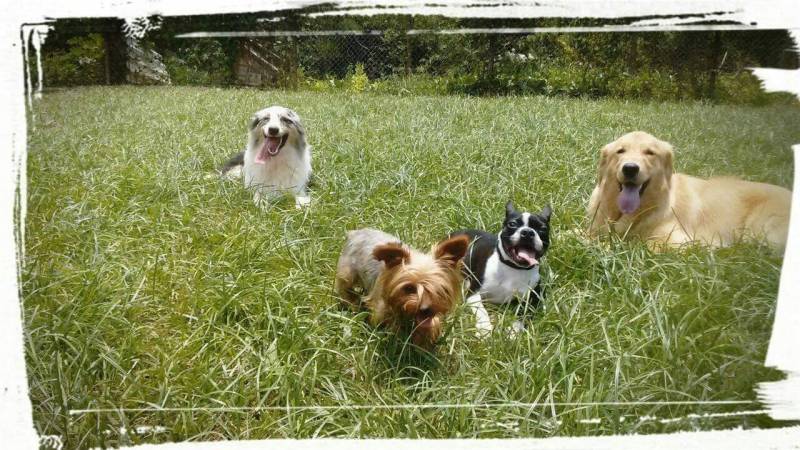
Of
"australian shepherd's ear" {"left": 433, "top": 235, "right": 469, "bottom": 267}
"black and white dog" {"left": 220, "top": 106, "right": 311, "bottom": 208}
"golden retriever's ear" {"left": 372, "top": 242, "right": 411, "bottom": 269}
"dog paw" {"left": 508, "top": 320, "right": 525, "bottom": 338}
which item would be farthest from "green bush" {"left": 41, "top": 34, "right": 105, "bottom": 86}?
"dog paw" {"left": 508, "top": 320, "right": 525, "bottom": 338}

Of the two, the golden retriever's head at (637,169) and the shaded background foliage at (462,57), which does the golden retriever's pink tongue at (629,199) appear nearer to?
the golden retriever's head at (637,169)

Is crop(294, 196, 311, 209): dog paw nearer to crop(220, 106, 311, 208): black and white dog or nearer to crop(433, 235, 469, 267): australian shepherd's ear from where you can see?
crop(220, 106, 311, 208): black and white dog

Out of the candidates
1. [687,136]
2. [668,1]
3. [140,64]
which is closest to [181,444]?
[140,64]

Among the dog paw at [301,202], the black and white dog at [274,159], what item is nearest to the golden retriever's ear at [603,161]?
the black and white dog at [274,159]

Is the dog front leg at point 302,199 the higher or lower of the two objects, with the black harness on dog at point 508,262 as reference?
higher

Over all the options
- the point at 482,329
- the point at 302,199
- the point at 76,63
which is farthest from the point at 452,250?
the point at 76,63
